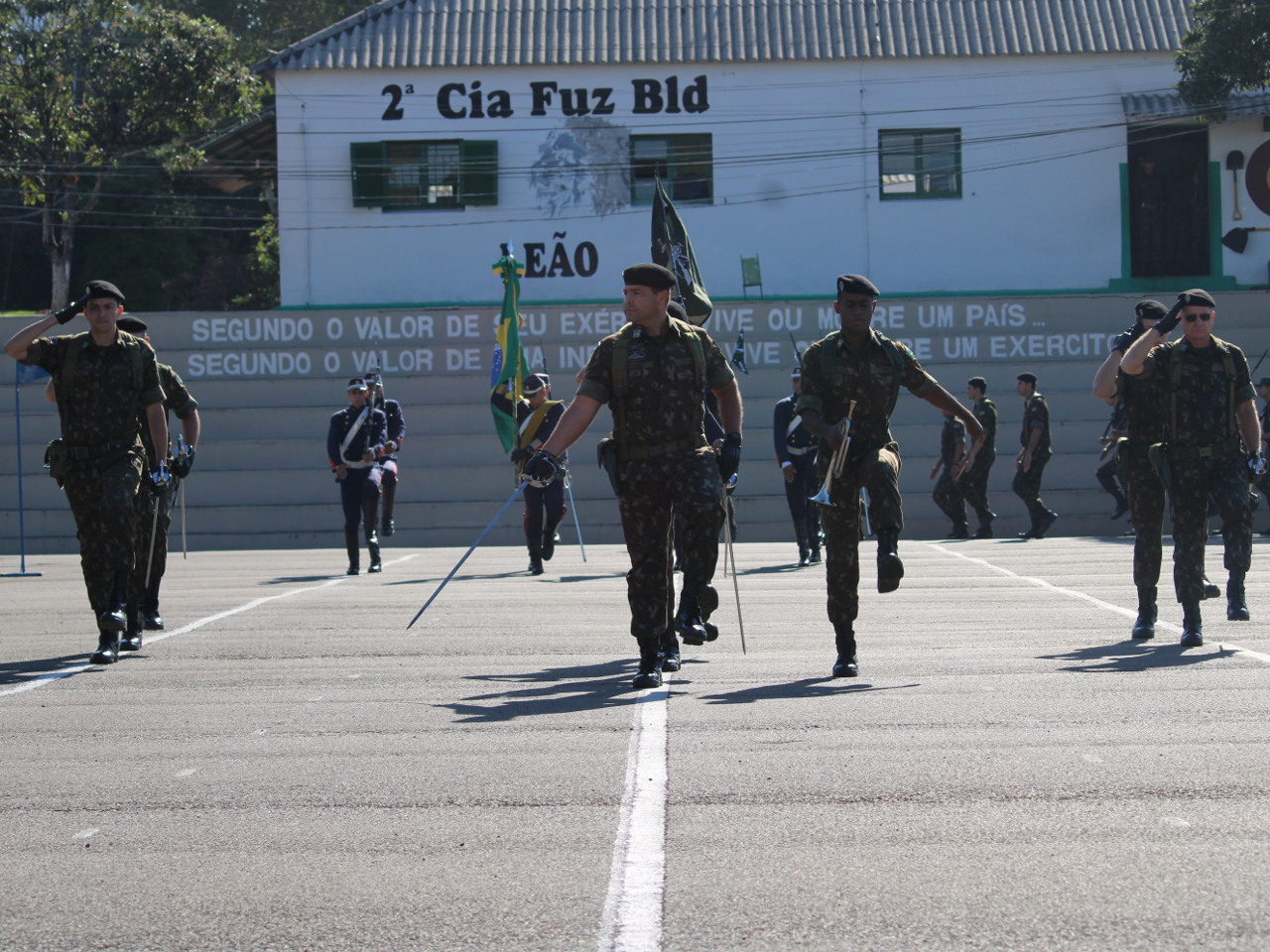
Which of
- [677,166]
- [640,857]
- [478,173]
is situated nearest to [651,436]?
[640,857]

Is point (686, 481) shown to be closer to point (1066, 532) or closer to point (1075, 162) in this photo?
point (1066, 532)

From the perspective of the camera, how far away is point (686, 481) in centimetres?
762

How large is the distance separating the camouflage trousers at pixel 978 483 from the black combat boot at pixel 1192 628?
1166cm

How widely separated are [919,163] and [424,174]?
1023 centimetres

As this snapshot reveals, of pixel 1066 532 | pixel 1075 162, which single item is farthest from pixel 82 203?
pixel 1066 532

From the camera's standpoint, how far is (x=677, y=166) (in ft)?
108

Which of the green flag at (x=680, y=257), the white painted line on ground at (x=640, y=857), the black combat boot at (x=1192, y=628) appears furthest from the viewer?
the green flag at (x=680, y=257)

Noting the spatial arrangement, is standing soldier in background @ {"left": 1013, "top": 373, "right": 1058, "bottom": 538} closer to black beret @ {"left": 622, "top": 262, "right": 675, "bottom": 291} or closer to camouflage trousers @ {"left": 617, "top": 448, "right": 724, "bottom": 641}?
camouflage trousers @ {"left": 617, "top": 448, "right": 724, "bottom": 641}

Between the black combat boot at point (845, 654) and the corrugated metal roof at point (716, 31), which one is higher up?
the corrugated metal roof at point (716, 31)

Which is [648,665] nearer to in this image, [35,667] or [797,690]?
[797,690]

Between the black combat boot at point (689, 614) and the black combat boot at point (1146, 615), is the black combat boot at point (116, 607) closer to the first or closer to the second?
the black combat boot at point (689, 614)

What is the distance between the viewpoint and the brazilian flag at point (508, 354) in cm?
1875

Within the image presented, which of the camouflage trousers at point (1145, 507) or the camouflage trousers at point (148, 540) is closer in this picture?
the camouflage trousers at point (1145, 507)

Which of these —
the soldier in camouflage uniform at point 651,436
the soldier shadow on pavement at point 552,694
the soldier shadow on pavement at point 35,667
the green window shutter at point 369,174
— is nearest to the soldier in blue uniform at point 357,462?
the soldier shadow on pavement at point 35,667
